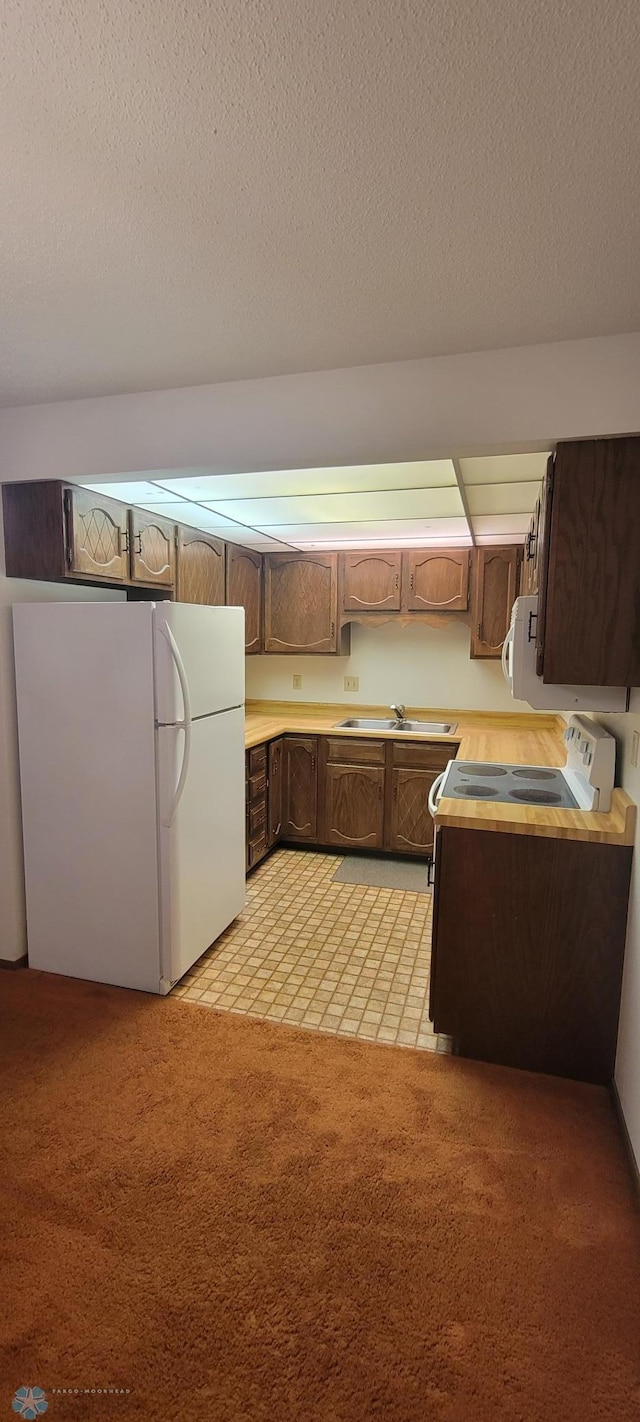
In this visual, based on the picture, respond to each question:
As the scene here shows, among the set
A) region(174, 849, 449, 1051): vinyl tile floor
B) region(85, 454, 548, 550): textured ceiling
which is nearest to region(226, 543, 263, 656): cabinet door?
region(85, 454, 548, 550): textured ceiling

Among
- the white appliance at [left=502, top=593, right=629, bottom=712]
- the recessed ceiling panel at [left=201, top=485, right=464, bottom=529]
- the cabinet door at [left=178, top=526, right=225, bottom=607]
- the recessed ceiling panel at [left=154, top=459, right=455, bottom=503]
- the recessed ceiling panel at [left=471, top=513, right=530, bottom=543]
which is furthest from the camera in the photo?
the cabinet door at [left=178, top=526, right=225, bottom=607]

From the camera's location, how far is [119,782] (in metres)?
2.47

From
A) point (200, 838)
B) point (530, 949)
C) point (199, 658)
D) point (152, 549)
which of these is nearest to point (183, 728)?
point (199, 658)

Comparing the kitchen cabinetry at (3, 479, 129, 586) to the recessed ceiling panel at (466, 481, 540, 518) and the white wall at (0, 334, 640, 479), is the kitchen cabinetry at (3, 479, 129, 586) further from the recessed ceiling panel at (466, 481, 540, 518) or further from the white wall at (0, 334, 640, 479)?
the recessed ceiling panel at (466, 481, 540, 518)

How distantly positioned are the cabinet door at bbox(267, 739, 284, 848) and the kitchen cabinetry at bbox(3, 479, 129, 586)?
1736mm

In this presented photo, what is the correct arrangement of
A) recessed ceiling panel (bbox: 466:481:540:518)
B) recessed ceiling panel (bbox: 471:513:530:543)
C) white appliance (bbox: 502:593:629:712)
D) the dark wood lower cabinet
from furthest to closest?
recessed ceiling panel (bbox: 471:513:530:543) → recessed ceiling panel (bbox: 466:481:540:518) → white appliance (bbox: 502:593:629:712) → the dark wood lower cabinet

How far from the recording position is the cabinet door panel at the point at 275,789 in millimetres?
3969

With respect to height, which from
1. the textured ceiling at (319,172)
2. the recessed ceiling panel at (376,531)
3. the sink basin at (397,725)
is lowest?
the sink basin at (397,725)

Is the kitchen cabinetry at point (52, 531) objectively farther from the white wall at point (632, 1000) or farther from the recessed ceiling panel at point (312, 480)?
the white wall at point (632, 1000)

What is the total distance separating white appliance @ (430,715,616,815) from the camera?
7.09 feet

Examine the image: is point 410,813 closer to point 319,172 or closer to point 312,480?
point 312,480

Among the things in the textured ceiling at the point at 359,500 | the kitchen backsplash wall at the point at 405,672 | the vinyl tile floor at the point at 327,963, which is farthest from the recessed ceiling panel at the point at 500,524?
the vinyl tile floor at the point at 327,963

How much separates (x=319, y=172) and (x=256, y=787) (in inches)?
118

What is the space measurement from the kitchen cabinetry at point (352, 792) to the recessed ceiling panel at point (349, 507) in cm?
146
